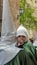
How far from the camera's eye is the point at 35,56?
6.46 ft

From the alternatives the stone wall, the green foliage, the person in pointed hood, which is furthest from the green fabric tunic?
the green foliage

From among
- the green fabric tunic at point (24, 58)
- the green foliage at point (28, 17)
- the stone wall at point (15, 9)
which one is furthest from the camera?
the green foliage at point (28, 17)

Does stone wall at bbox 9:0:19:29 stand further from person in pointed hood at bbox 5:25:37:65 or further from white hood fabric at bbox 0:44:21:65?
white hood fabric at bbox 0:44:21:65

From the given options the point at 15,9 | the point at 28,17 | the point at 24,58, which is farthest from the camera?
the point at 28,17

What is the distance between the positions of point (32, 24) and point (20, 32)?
58cm

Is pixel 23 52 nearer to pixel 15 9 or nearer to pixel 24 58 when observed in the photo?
pixel 24 58

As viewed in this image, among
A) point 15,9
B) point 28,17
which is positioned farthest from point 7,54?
point 28,17

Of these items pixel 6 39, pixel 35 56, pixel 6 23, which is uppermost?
pixel 6 23

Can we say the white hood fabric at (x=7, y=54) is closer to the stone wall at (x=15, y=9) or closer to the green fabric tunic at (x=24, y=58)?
the green fabric tunic at (x=24, y=58)

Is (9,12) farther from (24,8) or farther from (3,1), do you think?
(24,8)

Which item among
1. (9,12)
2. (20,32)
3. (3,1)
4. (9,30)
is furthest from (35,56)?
(3,1)

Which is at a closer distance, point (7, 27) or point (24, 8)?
point (7, 27)

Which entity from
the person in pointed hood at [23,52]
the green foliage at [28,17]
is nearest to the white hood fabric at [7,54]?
the person in pointed hood at [23,52]

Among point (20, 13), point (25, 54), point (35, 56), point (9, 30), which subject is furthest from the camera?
point (20, 13)
